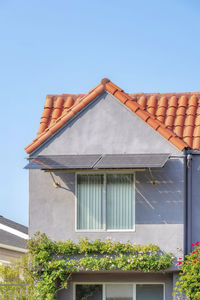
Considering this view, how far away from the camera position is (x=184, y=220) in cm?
2450

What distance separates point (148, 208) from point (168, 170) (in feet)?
4.93

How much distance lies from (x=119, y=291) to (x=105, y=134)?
18.5 ft

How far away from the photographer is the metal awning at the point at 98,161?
23.8 m

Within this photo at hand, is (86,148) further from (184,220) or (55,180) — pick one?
(184,220)

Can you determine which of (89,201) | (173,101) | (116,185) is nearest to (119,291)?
(89,201)

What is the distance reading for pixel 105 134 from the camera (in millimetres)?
25188

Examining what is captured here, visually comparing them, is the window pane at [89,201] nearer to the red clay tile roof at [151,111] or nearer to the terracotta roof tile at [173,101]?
the red clay tile roof at [151,111]

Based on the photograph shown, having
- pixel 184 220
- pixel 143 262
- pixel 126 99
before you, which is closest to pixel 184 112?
A: pixel 126 99

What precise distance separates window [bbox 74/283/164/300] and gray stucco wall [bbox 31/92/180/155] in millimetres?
4819

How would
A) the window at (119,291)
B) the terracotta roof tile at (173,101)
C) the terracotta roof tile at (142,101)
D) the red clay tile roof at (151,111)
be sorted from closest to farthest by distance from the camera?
the red clay tile roof at (151,111), the window at (119,291), the terracotta roof tile at (173,101), the terracotta roof tile at (142,101)

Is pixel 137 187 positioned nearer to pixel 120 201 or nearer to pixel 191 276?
pixel 120 201

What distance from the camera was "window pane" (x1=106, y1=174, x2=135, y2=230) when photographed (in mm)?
24828

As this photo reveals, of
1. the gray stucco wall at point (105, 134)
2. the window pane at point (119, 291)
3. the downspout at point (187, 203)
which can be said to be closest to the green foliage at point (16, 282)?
the window pane at point (119, 291)

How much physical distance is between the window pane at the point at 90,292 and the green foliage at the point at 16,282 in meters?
1.77
